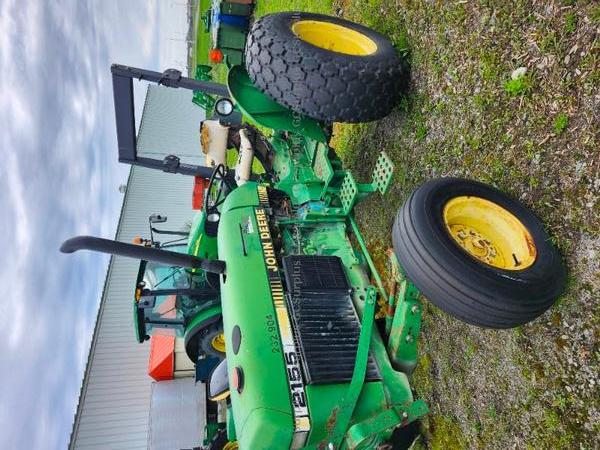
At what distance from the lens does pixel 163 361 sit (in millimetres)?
9281

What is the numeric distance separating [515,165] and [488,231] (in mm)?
489

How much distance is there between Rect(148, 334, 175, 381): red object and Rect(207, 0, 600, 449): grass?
22.7 ft

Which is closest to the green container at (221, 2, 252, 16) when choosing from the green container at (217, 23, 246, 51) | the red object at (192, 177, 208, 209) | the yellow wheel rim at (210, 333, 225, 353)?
the green container at (217, 23, 246, 51)

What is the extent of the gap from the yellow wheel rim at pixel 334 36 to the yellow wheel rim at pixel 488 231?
191 centimetres

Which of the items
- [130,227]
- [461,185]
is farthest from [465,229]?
[130,227]

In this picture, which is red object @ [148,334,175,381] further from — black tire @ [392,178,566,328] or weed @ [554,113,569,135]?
weed @ [554,113,569,135]

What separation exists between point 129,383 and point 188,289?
6.90 m

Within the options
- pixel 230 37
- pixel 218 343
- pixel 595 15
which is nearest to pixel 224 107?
pixel 218 343

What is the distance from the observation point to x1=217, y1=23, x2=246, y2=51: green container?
9969 mm

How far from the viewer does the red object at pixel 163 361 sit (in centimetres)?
928

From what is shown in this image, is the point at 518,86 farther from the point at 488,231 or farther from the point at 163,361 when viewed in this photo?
the point at 163,361

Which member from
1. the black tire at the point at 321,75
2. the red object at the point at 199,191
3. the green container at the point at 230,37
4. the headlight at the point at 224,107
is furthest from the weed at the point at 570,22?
the green container at the point at 230,37

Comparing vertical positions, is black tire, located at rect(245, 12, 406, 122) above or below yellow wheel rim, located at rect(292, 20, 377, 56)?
below

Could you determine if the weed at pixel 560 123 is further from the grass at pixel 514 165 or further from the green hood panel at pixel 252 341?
the green hood panel at pixel 252 341
